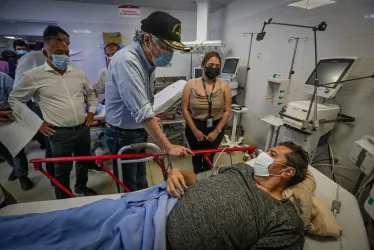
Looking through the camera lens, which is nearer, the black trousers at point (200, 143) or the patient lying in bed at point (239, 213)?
the patient lying in bed at point (239, 213)

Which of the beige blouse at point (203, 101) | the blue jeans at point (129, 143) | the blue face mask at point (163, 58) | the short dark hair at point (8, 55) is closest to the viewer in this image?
the blue face mask at point (163, 58)

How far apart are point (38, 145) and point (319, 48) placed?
467 cm

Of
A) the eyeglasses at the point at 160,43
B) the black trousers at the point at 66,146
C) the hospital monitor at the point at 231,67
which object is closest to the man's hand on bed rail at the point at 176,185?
the eyeglasses at the point at 160,43

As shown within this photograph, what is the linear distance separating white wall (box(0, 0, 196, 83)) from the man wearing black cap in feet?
12.6

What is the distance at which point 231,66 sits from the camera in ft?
11.8

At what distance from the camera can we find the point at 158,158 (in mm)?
1552

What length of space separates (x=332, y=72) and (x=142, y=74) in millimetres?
1841

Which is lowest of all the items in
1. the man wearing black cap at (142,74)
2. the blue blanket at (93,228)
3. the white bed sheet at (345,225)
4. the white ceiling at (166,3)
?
the white bed sheet at (345,225)

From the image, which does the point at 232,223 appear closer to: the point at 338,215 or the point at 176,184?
the point at 176,184

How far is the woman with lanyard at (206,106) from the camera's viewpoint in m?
2.04

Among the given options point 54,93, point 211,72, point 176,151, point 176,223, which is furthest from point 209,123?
point 54,93

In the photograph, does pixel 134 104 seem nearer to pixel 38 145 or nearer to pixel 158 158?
pixel 158 158

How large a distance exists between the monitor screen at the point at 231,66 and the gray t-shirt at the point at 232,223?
9.37ft

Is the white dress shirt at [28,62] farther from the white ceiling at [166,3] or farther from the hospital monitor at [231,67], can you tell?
the hospital monitor at [231,67]
